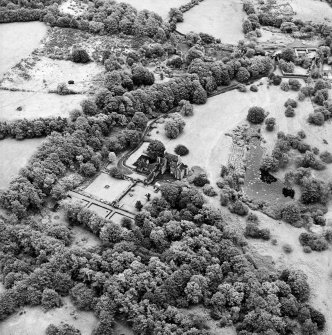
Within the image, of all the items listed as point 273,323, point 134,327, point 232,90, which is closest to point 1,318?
point 134,327

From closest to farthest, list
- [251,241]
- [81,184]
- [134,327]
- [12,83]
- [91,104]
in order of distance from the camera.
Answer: [134,327] < [251,241] < [81,184] < [91,104] < [12,83]

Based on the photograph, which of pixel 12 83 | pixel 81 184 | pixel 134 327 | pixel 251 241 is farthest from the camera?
pixel 12 83

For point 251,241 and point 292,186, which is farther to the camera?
point 292,186

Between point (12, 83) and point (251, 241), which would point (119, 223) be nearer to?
point (251, 241)

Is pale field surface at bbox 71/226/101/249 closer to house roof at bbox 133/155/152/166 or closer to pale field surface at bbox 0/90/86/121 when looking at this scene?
house roof at bbox 133/155/152/166

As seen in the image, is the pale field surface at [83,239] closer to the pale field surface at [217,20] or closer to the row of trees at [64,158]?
the row of trees at [64,158]

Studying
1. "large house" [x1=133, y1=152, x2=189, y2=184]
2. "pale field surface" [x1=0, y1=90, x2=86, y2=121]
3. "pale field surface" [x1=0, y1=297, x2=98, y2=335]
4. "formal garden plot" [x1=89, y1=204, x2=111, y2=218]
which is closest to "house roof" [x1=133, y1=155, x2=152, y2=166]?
"large house" [x1=133, y1=152, x2=189, y2=184]

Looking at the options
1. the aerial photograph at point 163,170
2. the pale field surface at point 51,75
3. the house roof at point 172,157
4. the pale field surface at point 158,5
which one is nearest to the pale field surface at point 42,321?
the aerial photograph at point 163,170
